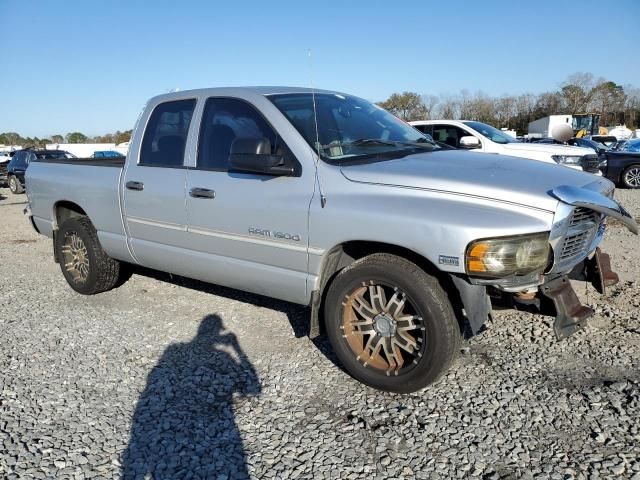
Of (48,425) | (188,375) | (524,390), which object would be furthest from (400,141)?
(48,425)

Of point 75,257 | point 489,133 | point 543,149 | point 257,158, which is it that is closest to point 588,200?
point 257,158

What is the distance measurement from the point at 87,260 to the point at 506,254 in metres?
4.26

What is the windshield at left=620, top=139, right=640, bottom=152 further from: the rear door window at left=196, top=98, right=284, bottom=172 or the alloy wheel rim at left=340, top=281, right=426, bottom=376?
the alloy wheel rim at left=340, top=281, right=426, bottom=376

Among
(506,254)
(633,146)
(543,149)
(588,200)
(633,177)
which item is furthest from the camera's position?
(633,146)

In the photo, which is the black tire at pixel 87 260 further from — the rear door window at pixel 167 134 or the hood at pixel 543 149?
the hood at pixel 543 149

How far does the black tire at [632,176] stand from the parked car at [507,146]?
5030mm

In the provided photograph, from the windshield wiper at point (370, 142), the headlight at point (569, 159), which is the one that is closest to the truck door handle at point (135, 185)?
the windshield wiper at point (370, 142)

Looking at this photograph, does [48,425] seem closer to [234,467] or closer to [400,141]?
[234,467]

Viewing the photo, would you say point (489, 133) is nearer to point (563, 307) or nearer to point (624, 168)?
point (624, 168)

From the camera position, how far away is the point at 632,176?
14422 mm

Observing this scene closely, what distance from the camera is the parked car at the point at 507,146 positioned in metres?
9.68

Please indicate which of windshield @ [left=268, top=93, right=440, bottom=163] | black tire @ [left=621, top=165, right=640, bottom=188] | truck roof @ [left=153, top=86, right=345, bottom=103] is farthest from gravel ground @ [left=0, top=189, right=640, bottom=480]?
black tire @ [left=621, top=165, right=640, bottom=188]

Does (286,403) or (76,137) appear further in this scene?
(76,137)

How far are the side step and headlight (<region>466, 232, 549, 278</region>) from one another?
272 mm
